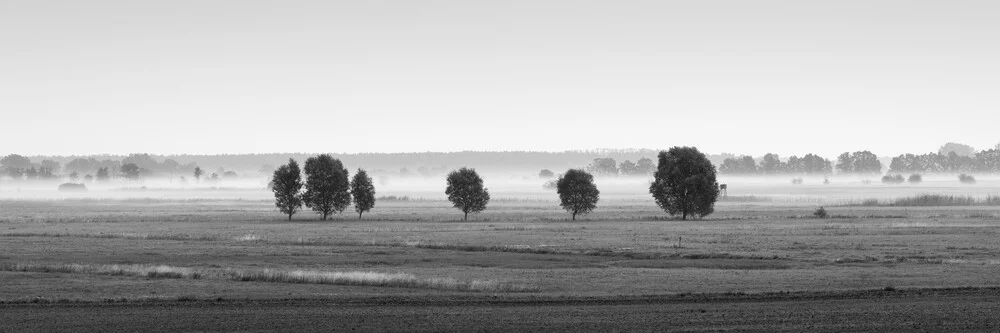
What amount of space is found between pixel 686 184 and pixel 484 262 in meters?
71.2

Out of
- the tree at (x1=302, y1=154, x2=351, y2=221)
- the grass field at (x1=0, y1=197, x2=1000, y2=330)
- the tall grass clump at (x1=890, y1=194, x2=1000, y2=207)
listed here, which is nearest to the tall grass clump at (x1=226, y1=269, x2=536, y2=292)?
the grass field at (x1=0, y1=197, x2=1000, y2=330)

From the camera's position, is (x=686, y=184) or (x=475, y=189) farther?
(x=475, y=189)

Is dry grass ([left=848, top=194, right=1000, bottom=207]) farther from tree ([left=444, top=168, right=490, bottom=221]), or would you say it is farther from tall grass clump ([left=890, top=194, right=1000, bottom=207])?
tree ([left=444, top=168, right=490, bottom=221])

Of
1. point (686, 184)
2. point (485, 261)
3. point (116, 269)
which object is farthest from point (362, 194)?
point (116, 269)

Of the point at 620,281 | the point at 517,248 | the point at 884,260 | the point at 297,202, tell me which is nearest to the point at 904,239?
the point at 884,260

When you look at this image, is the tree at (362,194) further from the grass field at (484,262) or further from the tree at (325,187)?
the grass field at (484,262)

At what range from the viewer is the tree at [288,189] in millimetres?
123688

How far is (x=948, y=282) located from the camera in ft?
139

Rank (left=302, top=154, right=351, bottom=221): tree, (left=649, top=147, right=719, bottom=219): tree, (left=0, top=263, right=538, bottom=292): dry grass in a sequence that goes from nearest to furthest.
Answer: (left=0, top=263, right=538, bottom=292): dry grass < (left=649, top=147, right=719, bottom=219): tree < (left=302, top=154, right=351, bottom=221): tree

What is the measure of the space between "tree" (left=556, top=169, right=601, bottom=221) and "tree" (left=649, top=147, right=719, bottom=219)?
739 cm

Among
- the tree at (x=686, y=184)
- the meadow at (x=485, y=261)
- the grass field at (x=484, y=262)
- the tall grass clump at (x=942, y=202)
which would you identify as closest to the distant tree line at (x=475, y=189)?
the tree at (x=686, y=184)

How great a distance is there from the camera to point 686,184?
124 metres

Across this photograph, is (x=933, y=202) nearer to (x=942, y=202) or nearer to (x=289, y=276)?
(x=942, y=202)

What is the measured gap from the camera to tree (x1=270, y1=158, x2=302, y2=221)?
123688mm
